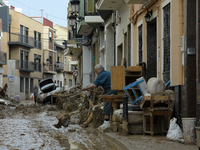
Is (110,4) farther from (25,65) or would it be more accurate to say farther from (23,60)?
(25,65)

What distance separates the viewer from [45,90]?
27.8 meters

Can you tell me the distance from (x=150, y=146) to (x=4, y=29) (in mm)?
40295

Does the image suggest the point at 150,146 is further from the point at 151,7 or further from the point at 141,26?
the point at 141,26

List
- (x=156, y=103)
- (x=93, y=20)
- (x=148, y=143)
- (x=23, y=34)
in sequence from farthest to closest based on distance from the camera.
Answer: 1. (x=23, y=34)
2. (x=93, y=20)
3. (x=156, y=103)
4. (x=148, y=143)

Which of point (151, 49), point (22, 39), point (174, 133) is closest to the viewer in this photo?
point (174, 133)

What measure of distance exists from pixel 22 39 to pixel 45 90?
71.2ft

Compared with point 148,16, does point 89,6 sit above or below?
above

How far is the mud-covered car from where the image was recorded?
25.9 m

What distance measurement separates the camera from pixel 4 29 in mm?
44500

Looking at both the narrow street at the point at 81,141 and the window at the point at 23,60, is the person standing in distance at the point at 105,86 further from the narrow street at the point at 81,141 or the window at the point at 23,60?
the window at the point at 23,60

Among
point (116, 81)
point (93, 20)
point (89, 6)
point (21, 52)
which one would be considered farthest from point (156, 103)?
point (21, 52)

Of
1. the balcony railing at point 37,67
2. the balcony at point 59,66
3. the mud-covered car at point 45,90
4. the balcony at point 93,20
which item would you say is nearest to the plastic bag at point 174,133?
the balcony at point 93,20

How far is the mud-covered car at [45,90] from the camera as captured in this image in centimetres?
2592

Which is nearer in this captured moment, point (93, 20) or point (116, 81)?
point (116, 81)
